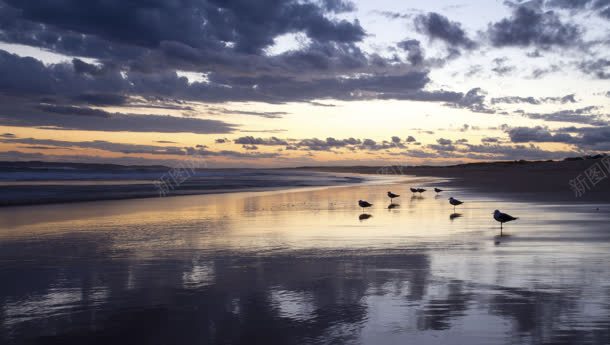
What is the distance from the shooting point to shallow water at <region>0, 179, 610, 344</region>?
21.8 ft

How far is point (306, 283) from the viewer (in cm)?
917

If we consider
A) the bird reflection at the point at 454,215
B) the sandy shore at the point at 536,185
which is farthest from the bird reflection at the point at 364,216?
the sandy shore at the point at 536,185

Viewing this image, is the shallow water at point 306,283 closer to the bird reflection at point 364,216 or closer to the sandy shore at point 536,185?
the bird reflection at point 364,216

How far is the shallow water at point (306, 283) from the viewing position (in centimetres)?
664

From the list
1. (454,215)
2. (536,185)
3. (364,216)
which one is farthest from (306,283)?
(536,185)

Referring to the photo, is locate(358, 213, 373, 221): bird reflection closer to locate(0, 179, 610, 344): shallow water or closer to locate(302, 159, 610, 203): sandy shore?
locate(0, 179, 610, 344): shallow water

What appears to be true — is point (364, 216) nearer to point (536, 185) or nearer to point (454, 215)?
point (454, 215)

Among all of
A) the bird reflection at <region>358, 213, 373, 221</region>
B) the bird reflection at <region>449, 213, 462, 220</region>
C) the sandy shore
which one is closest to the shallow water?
the bird reflection at <region>358, 213, 373, 221</region>

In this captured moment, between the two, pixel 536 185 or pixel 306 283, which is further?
pixel 536 185

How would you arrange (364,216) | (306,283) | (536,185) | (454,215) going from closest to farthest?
(306,283) → (364,216) → (454,215) → (536,185)

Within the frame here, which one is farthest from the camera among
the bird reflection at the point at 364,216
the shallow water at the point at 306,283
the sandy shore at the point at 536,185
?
the sandy shore at the point at 536,185

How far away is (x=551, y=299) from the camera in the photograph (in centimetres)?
795

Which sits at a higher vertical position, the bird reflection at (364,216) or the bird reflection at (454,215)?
the bird reflection at (364,216)

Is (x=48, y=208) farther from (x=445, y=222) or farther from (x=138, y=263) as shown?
(x=445, y=222)
